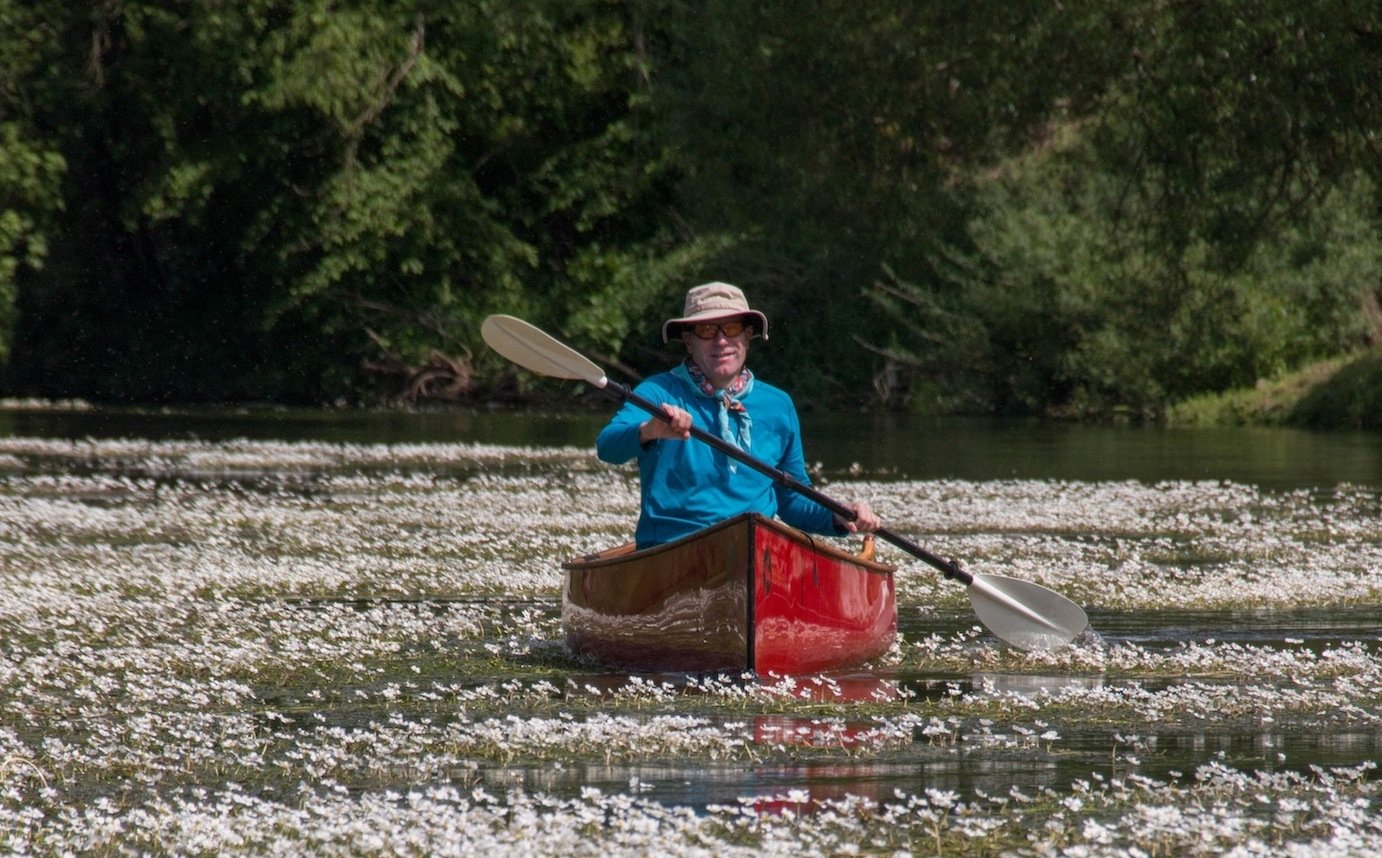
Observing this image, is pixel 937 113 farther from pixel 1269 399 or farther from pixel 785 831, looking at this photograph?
pixel 785 831

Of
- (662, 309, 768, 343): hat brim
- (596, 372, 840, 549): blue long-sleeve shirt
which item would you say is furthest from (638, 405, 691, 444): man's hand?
(662, 309, 768, 343): hat brim

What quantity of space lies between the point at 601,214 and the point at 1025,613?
1634 inches

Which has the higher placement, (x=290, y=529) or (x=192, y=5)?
(x=192, y=5)

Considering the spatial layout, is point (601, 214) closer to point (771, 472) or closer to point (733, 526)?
point (771, 472)

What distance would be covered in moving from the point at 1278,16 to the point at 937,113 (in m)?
8.27

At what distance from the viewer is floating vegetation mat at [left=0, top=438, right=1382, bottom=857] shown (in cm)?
686

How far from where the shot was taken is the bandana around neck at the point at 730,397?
10711 millimetres

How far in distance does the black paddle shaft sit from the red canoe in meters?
0.37

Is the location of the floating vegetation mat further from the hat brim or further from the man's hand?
the hat brim

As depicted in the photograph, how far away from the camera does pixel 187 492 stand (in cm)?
2264

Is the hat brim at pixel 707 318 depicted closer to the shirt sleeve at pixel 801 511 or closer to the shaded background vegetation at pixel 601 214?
the shirt sleeve at pixel 801 511

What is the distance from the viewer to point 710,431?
35.2 ft

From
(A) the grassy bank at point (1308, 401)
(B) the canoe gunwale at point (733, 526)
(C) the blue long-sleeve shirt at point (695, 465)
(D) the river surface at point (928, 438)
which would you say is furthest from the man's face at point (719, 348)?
(A) the grassy bank at point (1308, 401)

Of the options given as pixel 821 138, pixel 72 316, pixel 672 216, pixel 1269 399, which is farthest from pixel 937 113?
pixel 72 316
